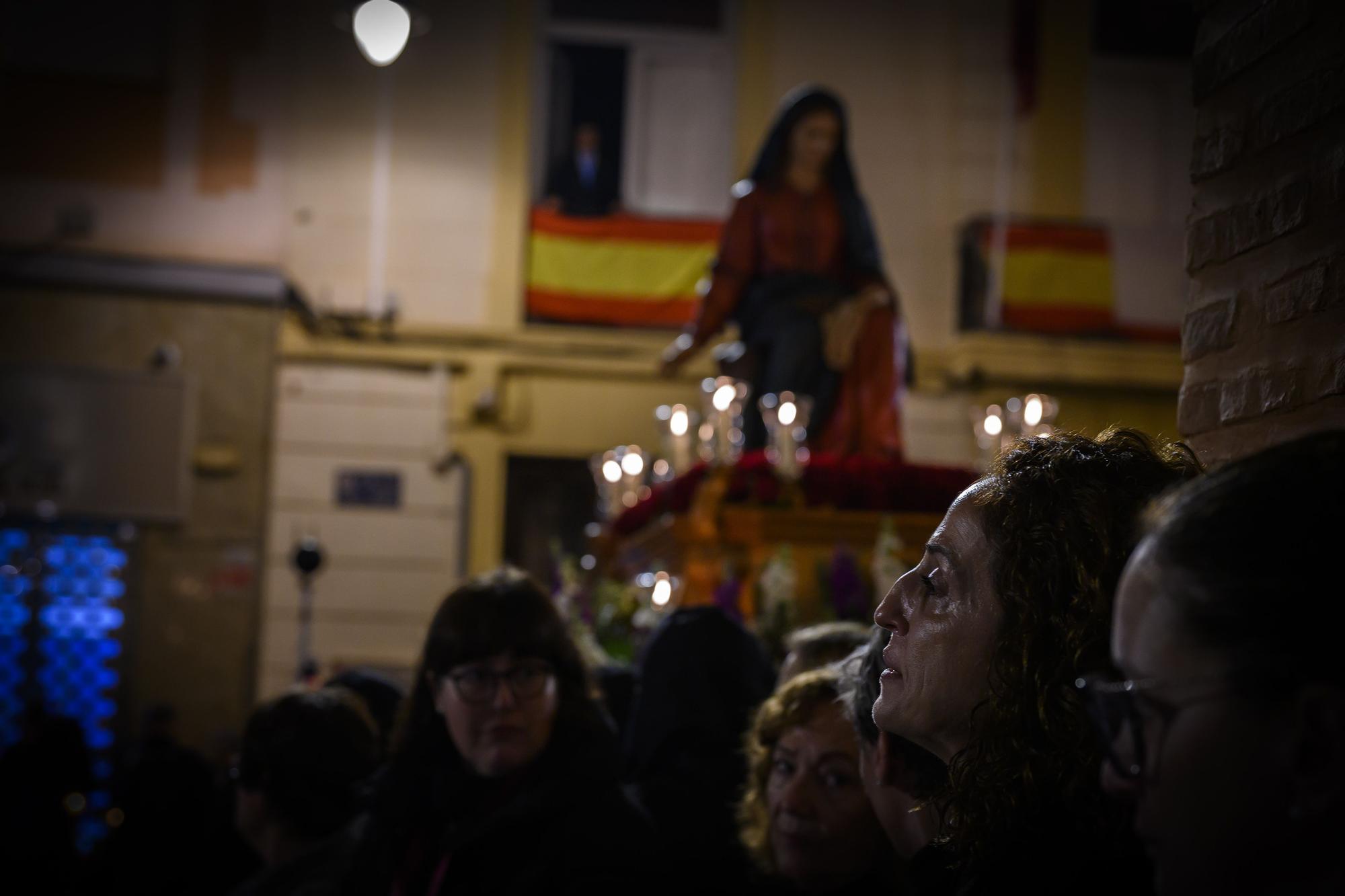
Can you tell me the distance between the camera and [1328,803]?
40.1 inches

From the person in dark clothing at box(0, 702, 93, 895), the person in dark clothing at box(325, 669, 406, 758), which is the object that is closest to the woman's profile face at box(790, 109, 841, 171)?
the person in dark clothing at box(325, 669, 406, 758)

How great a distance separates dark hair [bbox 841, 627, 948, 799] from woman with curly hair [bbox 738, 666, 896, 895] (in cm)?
36

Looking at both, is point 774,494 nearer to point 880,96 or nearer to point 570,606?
point 570,606

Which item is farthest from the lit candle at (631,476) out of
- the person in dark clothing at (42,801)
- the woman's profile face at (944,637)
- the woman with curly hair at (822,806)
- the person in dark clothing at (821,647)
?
the woman's profile face at (944,637)

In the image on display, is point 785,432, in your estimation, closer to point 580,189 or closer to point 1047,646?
point 1047,646

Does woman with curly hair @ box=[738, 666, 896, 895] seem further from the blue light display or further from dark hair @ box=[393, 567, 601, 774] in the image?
the blue light display

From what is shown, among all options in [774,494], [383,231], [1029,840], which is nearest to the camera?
[1029,840]

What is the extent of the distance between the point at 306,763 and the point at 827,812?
133 cm

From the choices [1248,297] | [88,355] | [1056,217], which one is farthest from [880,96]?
[1248,297]

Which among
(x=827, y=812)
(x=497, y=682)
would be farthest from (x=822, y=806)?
(x=497, y=682)

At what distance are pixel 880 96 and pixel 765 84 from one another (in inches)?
39.0

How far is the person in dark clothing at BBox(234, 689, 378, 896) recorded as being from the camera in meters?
3.31

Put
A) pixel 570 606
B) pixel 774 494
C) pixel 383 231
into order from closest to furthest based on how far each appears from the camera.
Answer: pixel 774 494, pixel 570 606, pixel 383 231

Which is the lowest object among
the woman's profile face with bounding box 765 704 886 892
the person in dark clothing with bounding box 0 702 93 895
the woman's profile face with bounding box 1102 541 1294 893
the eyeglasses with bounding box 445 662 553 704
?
the person in dark clothing with bounding box 0 702 93 895
